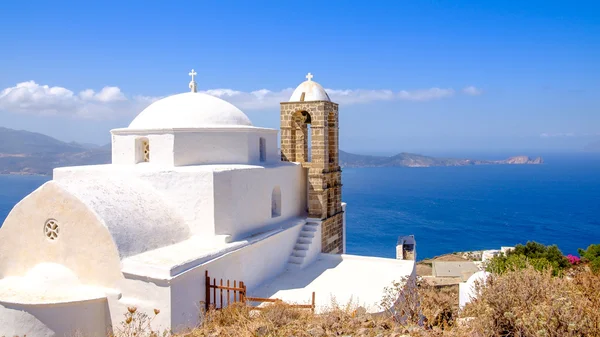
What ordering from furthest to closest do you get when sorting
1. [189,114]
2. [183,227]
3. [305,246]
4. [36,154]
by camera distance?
[36,154] < [305,246] < [189,114] < [183,227]

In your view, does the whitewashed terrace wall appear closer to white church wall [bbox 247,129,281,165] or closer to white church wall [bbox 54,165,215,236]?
white church wall [bbox 54,165,215,236]

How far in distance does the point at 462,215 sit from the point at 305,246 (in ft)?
217

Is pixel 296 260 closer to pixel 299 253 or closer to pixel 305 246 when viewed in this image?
pixel 299 253

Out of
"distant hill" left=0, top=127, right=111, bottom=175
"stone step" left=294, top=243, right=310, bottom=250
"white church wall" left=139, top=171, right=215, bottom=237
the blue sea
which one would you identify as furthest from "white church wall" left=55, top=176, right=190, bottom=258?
"distant hill" left=0, top=127, right=111, bottom=175

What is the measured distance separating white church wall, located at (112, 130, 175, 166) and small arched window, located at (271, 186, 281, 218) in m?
2.99

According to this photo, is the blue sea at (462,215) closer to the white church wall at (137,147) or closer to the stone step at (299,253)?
the stone step at (299,253)

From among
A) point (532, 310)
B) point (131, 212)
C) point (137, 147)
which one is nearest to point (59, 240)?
point (131, 212)

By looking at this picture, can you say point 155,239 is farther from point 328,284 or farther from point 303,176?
point 303,176

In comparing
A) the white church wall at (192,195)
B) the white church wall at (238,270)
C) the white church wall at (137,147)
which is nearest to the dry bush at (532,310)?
the white church wall at (238,270)

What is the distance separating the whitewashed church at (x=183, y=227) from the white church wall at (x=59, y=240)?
0.9 inches

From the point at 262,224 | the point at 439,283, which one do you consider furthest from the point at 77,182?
the point at 439,283

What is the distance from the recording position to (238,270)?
8.91 meters

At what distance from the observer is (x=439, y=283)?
26422 millimetres

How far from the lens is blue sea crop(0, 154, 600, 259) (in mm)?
53875
